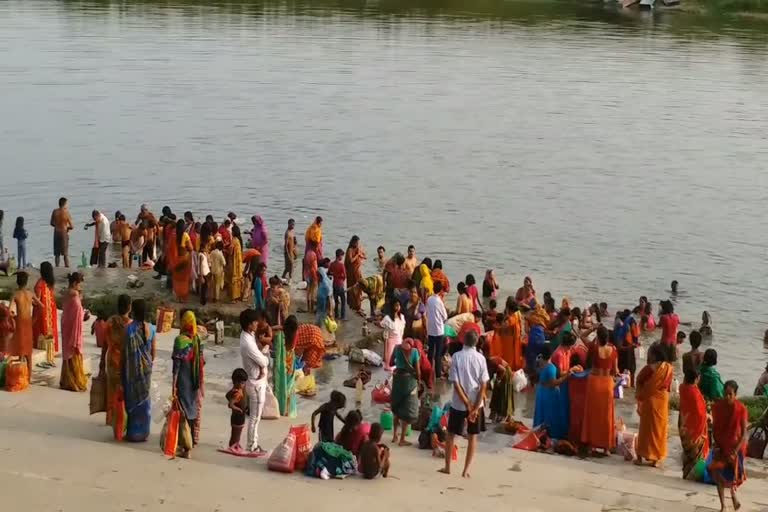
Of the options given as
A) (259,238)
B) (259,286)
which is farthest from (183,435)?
(259,238)

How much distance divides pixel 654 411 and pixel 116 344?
6083 mm

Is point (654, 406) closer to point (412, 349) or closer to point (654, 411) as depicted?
point (654, 411)

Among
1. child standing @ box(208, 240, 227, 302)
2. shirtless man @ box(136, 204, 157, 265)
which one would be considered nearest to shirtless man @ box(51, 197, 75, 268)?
shirtless man @ box(136, 204, 157, 265)

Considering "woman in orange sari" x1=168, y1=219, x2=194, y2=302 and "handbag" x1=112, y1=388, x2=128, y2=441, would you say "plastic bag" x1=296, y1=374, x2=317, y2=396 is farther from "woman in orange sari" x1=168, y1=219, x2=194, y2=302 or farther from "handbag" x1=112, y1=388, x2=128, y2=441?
"woman in orange sari" x1=168, y1=219, x2=194, y2=302

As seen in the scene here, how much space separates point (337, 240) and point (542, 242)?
546 cm

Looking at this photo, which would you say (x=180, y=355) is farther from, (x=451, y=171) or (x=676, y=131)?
(x=676, y=131)

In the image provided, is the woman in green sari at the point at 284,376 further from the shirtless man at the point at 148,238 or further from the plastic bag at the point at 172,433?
the shirtless man at the point at 148,238

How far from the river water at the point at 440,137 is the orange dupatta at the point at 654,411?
7272 mm

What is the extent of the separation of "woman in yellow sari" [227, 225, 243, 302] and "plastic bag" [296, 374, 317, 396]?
4.88 meters

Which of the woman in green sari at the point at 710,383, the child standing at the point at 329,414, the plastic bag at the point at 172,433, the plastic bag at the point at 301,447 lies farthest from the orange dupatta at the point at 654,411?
the plastic bag at the point at 172,433

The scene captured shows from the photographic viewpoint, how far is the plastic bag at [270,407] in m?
15.0

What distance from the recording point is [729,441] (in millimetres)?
12484

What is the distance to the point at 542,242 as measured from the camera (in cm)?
3294

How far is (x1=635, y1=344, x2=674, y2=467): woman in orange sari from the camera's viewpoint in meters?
14.1
